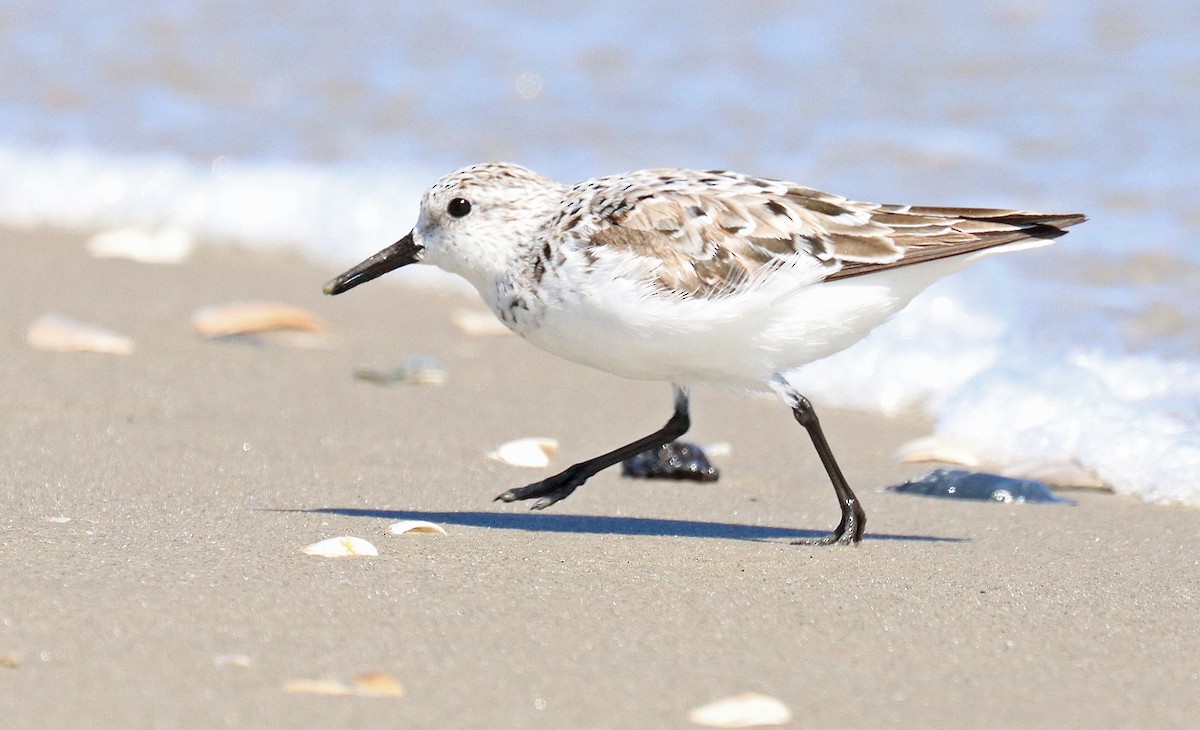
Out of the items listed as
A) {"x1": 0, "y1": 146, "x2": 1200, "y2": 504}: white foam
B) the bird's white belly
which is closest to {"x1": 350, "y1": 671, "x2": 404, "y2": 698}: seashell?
the bird's white belly

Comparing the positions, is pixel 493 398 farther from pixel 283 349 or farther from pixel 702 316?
pixel 702 316

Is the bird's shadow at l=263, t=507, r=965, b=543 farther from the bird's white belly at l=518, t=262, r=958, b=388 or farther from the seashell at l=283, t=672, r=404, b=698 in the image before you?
the seashell at l=283, t=672, r=404, b=698

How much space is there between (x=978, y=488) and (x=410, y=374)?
259 cm

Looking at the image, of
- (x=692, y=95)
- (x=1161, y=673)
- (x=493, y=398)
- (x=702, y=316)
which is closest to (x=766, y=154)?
(x=692, y=95)

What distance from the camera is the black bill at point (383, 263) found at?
5.22m

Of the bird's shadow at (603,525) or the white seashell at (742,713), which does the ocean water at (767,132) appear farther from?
the white seashell at (742,713)

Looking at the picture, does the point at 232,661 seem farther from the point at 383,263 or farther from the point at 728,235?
the point at 383,263

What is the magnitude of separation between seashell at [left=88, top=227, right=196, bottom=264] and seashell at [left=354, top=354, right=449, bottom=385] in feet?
7.98

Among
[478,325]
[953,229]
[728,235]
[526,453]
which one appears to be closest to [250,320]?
[478,325]

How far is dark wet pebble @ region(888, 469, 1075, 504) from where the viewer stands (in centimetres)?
568

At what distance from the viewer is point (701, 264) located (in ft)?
15.3

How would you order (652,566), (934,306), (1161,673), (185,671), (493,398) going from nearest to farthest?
(185,671) < (1161,673) < (652,566) < (493,398) < (934,306)

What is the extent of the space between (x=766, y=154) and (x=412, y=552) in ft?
21.1

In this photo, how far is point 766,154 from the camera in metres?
10.3
